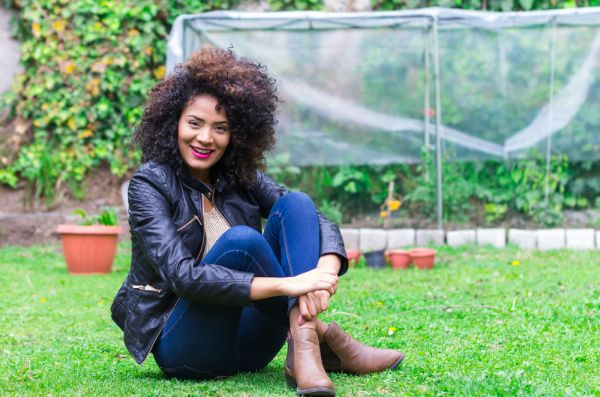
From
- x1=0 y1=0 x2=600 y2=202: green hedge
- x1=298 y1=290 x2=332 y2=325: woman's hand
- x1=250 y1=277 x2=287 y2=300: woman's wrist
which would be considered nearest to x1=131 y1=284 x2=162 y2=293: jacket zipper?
x1=250 y1=277 x2=287 y2=300: woman's wrist

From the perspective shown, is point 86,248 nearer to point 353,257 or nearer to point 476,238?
point 353,257

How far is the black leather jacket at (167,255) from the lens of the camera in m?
2.45

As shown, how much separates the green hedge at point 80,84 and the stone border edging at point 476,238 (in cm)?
206

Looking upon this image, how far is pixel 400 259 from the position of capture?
19.5 ft

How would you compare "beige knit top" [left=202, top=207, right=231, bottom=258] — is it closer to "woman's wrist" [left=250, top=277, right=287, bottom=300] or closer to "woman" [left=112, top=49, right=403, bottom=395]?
"woman" [left=112, top=49, right=403, bottom=395]

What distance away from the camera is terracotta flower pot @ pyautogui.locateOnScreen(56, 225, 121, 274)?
5887mm

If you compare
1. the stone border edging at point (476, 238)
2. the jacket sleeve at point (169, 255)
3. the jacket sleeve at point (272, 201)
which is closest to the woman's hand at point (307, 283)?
the jacket sleeve at point (169, 255)

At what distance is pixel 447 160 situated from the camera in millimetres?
7113

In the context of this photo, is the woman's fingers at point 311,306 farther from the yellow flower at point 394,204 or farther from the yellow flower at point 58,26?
the yellow flower at point 58,26

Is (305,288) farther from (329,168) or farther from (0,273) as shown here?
(329,168)

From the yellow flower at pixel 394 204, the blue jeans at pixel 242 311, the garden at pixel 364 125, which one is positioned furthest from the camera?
the yellow flower at pixel 394 204

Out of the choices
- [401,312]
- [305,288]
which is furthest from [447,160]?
[305,288]

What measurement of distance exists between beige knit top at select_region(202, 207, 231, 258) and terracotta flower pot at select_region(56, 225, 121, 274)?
3.26m

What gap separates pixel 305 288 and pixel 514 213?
5.18 metres
